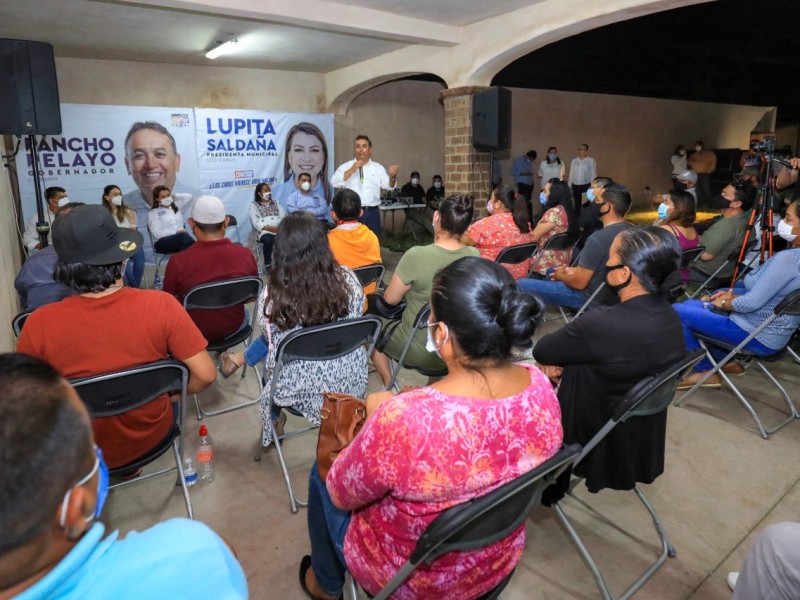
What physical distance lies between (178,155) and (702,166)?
14382 mm

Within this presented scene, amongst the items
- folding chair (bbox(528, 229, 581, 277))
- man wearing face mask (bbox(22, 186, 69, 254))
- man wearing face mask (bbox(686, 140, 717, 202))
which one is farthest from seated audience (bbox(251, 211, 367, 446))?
man wearing face mask (bbox(686, 140, 717, 202))

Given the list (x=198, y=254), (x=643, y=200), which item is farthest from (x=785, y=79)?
(x=198, y=254)

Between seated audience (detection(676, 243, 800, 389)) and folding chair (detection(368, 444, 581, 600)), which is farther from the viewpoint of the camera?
seated audience (detection(676, 243, 800, 389))

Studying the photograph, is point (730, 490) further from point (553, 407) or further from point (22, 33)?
point (22, 33)

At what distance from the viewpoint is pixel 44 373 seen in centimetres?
68

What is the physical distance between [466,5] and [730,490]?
4933mm

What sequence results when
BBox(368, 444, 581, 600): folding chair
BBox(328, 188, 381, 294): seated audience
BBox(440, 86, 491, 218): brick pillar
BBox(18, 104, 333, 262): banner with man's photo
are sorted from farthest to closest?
1. BBox(440, 86, 491, 218): brick pillar
2. BBox(18, 104, 333, 262): banner with man's photo
3. BBox(328, 188, 381, 294): seated audience
4. BBox(368, 444, 581, 600): folding chair

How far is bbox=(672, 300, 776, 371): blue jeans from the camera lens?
267 centimetres

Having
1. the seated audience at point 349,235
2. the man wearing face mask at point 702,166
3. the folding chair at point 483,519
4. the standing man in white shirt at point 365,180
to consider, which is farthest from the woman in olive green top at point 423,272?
the man wearing face mask at point 702,166

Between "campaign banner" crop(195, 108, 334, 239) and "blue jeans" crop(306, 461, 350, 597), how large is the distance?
567 cm

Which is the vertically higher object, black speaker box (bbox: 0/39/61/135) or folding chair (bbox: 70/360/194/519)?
black speaker box (bbox: 0/39/61/135)

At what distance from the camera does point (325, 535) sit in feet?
4.93

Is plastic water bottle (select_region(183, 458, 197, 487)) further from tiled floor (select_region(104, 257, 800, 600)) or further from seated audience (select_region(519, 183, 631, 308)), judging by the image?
seated audience (select_region(519, 183, 631, 308))

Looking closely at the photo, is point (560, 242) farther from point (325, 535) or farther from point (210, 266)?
point (325, 535)
